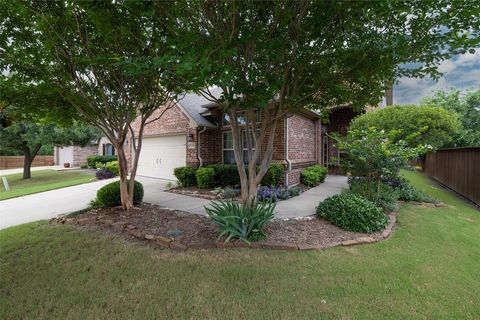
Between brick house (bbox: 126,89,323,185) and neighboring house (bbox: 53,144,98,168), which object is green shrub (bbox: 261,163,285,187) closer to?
brick house (bbox: 126,89,323,185)

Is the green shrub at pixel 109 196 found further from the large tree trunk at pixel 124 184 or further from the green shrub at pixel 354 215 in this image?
the green shrub at pixel 354 215

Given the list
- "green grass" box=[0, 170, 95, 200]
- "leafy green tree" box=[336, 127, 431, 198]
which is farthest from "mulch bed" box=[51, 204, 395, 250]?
"green grass" box=[0, 170, 95, 200]

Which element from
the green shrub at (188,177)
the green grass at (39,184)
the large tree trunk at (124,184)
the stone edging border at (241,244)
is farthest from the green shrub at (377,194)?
the green grass at (39,184)

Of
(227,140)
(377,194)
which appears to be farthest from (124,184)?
(377,194)

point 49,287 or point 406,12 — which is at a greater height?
point 406,12

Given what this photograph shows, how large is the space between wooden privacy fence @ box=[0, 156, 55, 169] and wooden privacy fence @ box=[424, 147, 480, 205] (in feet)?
128

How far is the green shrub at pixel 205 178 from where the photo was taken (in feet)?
31.7

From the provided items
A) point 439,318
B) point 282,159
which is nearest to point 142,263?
point 439,318

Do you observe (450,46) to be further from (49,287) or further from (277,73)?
(49,287)

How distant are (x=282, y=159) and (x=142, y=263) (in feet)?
22.0

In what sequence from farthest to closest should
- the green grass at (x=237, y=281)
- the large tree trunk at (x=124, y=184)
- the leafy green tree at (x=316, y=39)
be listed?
1. the large tree trunk at (x=124, y=184)
2. the leafy green tree at (x=316, y=39)
3. the green grass at (x=237, y=281)

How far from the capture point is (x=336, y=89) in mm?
4637

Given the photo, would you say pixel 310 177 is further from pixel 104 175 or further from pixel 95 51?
pixel 104 175

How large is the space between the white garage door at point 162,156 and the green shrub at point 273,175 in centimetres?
481
